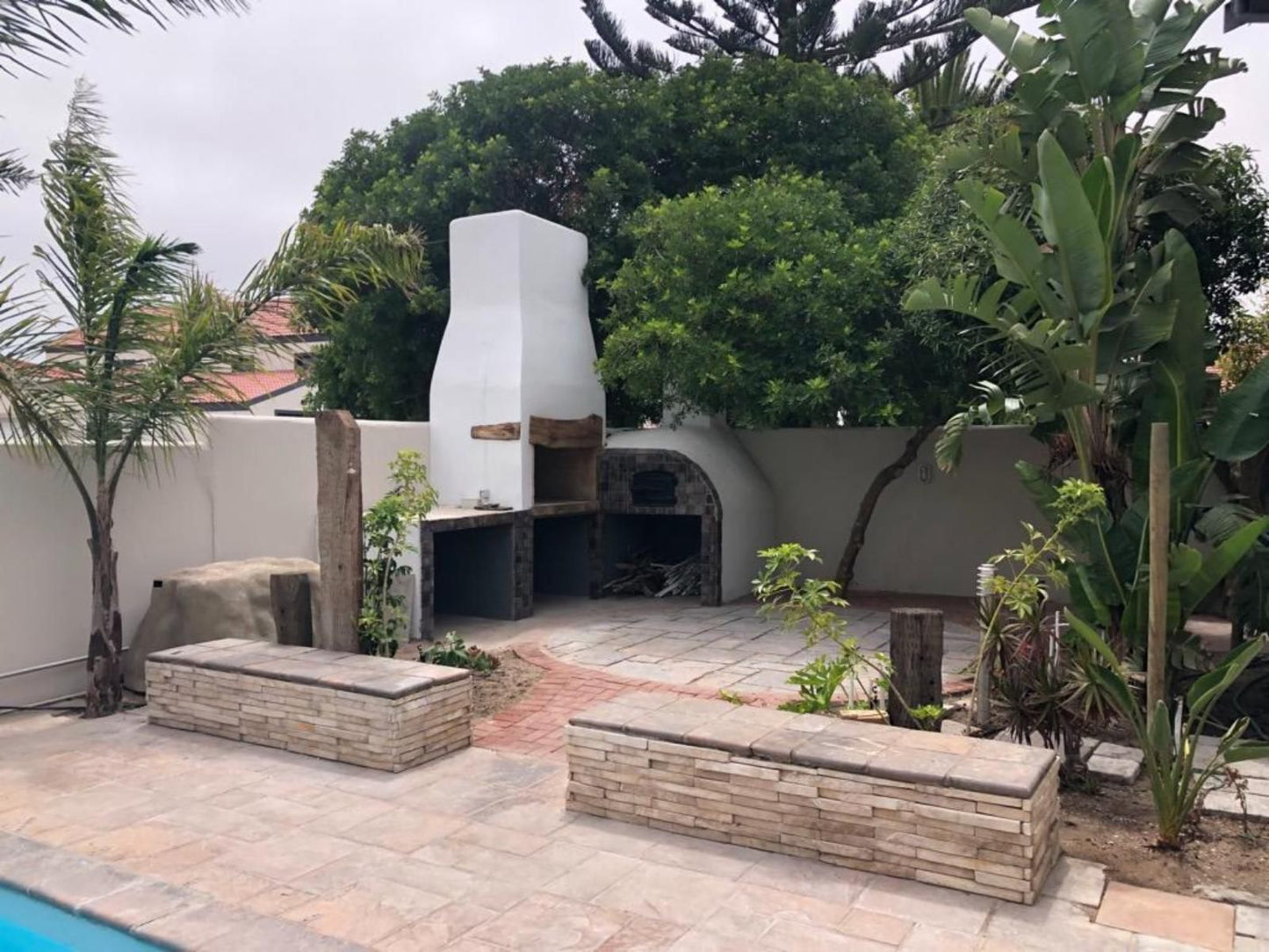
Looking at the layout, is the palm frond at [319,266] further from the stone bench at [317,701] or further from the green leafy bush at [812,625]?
the green leafy bush at [812,625]

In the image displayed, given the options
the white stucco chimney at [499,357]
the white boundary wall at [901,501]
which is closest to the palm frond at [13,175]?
the white stucco chimney at [499,357]

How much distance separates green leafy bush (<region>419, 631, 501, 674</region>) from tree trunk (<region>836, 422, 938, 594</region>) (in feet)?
17.1

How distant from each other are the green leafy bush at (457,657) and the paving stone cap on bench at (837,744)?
Answer: 2.55 meters

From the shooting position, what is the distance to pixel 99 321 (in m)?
6.81

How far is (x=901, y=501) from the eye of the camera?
41.7ft

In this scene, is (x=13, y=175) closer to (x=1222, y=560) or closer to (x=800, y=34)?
(x=1222, y=560)

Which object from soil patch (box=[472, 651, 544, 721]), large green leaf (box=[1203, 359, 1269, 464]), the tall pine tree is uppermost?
the tall pine tree

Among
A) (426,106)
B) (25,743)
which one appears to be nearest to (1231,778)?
(25,743)

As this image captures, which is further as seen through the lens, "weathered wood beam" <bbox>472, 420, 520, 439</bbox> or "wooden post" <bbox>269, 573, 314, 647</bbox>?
"weathered wood beam" <bbox>472, 420, 520, 439</bbox>

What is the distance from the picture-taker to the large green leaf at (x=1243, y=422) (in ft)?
19.6

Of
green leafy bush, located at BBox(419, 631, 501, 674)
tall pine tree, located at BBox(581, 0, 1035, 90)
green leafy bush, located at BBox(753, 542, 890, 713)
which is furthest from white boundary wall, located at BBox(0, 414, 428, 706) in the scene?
tall pine tree, located at BBox(581, 0, 1035, 90)

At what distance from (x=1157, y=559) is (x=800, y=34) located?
47.3 feet

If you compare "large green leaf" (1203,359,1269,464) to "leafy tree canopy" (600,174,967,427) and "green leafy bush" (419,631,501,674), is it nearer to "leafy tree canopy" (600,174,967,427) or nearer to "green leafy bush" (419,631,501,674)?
"leafy tree canopy" (600,174,967,427)

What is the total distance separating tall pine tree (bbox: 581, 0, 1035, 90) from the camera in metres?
16.3
